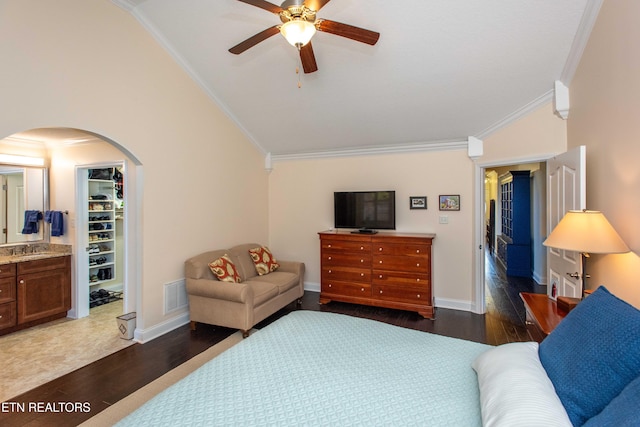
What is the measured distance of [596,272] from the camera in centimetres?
257

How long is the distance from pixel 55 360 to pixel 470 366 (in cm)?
365

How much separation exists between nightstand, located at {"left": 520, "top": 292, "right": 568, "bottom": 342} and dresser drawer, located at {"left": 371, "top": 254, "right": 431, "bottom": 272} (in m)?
1.41

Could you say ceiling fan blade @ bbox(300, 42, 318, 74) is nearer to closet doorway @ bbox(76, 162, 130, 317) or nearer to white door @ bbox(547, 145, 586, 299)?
white door @ bbox(547, 145, 586, 299)

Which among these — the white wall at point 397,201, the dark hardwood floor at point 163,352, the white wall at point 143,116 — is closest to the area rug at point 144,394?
the dark hardwood floor at point 163,352

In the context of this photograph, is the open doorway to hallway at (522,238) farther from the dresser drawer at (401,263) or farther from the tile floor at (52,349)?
the tile floor at (52,349)

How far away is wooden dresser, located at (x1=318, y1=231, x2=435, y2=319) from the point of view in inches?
162

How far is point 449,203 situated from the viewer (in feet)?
14.6

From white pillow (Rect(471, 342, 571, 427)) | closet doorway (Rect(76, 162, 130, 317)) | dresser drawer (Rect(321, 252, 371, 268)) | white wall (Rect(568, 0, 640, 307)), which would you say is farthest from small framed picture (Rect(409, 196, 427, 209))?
closet doorway (Rect(76, 162, 130, 317))

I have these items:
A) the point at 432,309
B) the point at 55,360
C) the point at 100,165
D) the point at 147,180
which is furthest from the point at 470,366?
the point at 100,165

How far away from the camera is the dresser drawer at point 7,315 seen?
3453 mm

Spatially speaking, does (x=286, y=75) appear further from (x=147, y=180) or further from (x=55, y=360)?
(x=55, y=360)

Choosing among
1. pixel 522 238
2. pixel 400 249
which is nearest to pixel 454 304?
pixel 400 249

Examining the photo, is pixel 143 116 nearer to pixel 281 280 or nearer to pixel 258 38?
pixel 258 38

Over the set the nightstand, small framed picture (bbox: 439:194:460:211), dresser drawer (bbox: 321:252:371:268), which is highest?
small framed picture (bbox: 439:194:460:211)
